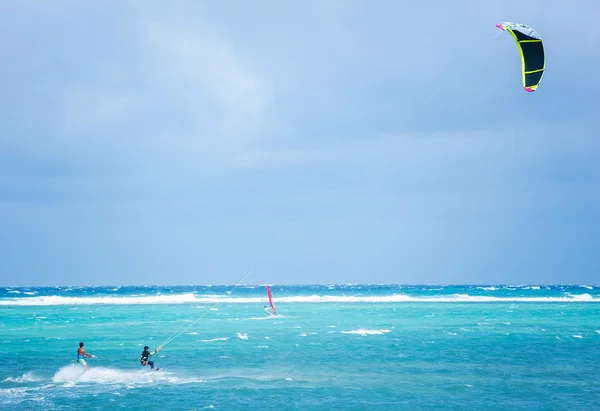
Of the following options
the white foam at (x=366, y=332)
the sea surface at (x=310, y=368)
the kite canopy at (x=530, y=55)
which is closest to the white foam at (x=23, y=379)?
the sea surface at (x=310, y=368)

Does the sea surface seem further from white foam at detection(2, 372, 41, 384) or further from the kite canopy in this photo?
the kite canopy

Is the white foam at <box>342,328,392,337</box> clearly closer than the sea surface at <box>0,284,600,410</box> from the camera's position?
No

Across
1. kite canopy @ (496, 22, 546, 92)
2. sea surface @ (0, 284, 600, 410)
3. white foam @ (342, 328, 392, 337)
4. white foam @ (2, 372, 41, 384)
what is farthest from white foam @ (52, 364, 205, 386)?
white foam @ (342, 328, 392, 337)

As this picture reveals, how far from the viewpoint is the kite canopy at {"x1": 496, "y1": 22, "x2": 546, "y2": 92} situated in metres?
15.9

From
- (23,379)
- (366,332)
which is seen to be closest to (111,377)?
(23,379)

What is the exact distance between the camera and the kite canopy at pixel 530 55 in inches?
627

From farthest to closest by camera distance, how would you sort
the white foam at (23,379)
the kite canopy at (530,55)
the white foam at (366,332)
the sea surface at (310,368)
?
the white foam at (366,332) → the white foam at (23,379) → the sea surface at (310,368) → the kite canopy at (530,55)

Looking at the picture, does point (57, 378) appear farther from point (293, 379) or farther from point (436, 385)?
point (436, 385)

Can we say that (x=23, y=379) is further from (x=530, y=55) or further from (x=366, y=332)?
(x=530, y=55)

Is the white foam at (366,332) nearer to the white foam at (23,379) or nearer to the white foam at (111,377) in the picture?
the white foam at (111,377)

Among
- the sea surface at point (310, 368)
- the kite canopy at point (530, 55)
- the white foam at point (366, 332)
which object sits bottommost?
the sea surface at point (310, 368)

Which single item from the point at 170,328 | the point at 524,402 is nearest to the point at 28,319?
the point at 170,328

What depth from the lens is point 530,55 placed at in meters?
16.5

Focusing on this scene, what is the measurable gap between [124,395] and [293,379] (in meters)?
5.56
